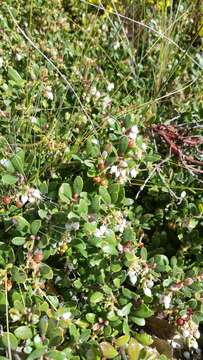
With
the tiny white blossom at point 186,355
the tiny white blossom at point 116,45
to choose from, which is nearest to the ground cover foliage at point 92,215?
the tiny white blossom at point 186,355

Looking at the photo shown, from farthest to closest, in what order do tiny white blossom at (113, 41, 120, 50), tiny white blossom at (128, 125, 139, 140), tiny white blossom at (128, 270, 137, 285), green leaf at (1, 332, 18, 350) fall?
tiny white blossom at (113, 41, 120, 50), tiny white blossom at (128, 125, 139, 140), tiny white blossom at (128, 270, 137, 285), green leaf at (1, 332, 18, 350)

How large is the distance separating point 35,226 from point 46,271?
13 cm

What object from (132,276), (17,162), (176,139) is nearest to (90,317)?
(132,276)

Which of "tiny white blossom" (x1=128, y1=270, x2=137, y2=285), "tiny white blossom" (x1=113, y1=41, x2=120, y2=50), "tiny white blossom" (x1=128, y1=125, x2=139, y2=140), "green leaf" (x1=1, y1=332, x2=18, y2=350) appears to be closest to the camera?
"green leaf" (x1=1, y1=332, x2=18, y2=350)

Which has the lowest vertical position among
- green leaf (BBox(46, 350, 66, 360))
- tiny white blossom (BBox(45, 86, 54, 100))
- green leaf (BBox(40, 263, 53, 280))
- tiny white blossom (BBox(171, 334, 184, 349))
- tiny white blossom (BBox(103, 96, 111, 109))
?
tiny white blossom (BBox(171, 334, 184, 349))

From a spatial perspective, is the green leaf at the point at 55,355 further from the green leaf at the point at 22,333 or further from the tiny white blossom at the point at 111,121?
the tiny white blossom at the point at 111,121

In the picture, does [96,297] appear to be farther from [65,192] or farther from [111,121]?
[111,121]

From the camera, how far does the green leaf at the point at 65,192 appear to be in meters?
1.56

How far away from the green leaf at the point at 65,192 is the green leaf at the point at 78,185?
0.05ft

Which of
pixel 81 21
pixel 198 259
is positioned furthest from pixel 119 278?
pixel 81 21

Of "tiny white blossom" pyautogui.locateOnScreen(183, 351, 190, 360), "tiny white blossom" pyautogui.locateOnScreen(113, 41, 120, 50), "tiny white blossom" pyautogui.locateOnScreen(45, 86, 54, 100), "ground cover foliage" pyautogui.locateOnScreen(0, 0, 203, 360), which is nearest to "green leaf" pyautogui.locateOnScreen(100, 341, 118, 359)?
"ground cover foliage" pyautogui.locateOnScreen(0, 0, 203, 360)

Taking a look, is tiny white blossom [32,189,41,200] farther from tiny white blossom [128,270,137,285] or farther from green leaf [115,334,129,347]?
green leaf [115,334,129,347]

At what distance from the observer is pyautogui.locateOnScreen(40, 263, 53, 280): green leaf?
152 cm

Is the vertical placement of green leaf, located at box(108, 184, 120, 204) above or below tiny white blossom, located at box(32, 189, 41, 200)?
below
